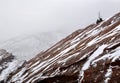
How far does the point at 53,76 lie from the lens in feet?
188

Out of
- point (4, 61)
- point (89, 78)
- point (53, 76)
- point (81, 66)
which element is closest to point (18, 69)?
point (4, 61)

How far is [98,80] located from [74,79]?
7078 millimetres

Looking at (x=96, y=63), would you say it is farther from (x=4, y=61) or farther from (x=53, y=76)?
(x=4, y=61)

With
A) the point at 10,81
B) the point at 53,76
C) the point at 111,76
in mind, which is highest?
the point at 10,81

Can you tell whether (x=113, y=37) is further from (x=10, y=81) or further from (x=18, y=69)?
(x=18, y=69)

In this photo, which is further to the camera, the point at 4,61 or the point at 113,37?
the point at 4,61

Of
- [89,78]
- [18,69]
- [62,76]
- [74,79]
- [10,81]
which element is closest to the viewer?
[89,78]

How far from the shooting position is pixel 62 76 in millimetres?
54969

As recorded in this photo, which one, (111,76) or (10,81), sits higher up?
(10,81)

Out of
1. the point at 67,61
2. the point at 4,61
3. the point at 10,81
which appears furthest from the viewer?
the point at 4,61

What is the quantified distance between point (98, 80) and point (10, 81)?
37.7 metres

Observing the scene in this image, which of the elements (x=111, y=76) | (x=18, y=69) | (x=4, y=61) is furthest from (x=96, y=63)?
(x=4, y=61)

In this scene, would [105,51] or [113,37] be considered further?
[113,37]

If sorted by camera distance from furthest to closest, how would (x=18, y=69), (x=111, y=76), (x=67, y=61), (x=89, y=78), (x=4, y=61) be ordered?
1. (x=4, y=61)
2. (x=18, y=69)
3. (x=67, y=61)
4. (x=89, y=78)
5. (x=111, y=76)
